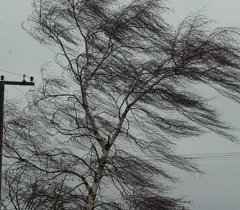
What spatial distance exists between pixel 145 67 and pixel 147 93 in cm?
57

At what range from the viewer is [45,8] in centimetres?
1569

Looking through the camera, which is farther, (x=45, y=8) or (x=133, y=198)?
(x=45, y=8)

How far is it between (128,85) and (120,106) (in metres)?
0.50

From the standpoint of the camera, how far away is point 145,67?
14.6 metres

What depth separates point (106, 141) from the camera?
14609 millimetres

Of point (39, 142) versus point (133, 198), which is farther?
point (39, 142)

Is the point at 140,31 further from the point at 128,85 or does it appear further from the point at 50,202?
the point at 50,202

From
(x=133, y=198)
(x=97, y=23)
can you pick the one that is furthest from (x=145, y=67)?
(x=133, y=198)

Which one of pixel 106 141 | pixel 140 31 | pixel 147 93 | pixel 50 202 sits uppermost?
pixel 140 31

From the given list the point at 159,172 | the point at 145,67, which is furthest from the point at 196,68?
the point at 159,172

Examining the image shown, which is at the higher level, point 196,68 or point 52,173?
point 196,68

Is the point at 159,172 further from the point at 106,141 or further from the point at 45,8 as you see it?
the point at 45,8

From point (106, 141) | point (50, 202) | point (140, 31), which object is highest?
point (140, 31)

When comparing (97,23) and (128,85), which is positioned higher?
(97,23)
